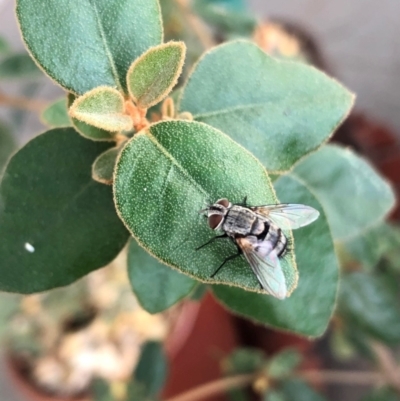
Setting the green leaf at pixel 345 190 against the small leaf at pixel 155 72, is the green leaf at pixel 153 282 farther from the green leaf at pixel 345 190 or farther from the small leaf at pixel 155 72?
the green leaf at pixel 345 190

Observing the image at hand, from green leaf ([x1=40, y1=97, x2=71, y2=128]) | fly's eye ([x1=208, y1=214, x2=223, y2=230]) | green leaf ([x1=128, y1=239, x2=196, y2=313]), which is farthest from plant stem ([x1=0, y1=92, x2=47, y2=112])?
fly's eye ([x1=208, y1=214, x2=223, y2=230])

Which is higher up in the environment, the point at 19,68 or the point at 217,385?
the point at 19,68

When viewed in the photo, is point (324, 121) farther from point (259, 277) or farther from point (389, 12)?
point (389, 12)

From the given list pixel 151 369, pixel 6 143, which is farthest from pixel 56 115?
pixel 151 369

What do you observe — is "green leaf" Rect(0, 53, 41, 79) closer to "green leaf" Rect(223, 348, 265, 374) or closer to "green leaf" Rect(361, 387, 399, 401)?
"green leaf" Rect(223, 348, 265, 374)

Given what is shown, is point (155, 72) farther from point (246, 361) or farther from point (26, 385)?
point (26, 385)

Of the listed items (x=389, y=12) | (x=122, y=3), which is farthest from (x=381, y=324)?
(x=389, y=12)

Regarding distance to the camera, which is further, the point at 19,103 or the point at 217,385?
the point at 217,385
